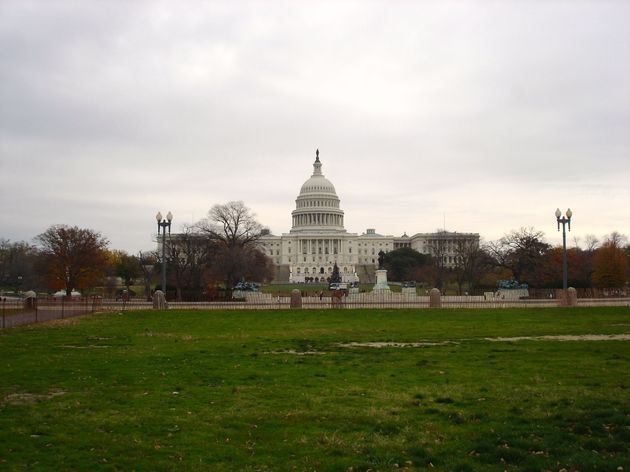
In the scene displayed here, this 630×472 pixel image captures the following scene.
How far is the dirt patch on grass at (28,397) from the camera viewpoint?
11555 millimetres

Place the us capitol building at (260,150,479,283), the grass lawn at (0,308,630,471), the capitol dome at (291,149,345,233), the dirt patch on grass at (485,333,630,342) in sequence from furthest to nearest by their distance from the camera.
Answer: the capitol dome at (291,149,345,233) < the us capitol building at (260,150,479,283) < the dirt patch on grass at (485,333,630,342) < the grass lawn at (0,308,630,471)

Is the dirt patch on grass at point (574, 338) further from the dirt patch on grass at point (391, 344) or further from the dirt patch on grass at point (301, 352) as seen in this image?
the dirt patch on grass at point (301, 352)

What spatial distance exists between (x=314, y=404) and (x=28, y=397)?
16.9ft

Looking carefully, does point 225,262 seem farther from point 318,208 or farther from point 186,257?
point 318,208

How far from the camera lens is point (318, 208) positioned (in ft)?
600

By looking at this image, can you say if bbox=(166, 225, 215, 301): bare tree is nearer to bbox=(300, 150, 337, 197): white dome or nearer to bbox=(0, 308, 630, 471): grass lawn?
bbox=(0, 308, 630, 471): grass lawn

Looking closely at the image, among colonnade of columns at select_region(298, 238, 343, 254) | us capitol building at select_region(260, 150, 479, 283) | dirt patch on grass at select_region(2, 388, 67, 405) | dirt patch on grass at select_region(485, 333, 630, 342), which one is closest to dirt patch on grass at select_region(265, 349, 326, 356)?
dirt patch on grass at select_region(485, 333, 630, 342)

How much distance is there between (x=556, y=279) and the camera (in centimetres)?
7181

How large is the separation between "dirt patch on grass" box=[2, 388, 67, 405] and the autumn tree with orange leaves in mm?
56100

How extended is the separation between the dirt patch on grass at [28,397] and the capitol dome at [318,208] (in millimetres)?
169630

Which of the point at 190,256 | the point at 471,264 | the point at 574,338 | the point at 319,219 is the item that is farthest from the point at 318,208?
the point at 574,338

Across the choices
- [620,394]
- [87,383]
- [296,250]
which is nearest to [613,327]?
[620,394]

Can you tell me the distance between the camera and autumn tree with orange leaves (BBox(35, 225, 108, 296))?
225 feet

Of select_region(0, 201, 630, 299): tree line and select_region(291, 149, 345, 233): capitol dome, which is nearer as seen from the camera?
select_region(0, 201, 630, 299): tree line
